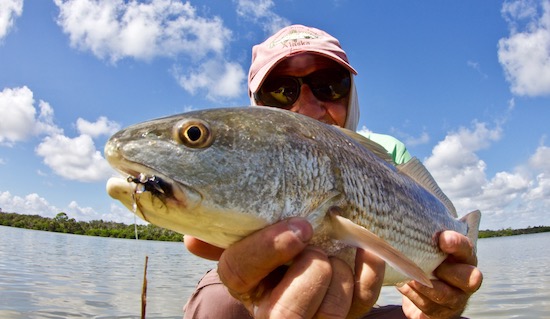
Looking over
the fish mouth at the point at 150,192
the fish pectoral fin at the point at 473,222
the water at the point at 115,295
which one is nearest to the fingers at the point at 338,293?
the fish mouth at the point at 150,192

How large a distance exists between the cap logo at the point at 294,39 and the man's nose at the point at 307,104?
43 centimetres

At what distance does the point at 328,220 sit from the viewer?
6.59 feet

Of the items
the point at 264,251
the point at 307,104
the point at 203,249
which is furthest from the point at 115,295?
the point at 264,251

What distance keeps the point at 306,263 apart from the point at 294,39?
2.90 meters

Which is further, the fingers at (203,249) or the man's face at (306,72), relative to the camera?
the man's face at (306,72)

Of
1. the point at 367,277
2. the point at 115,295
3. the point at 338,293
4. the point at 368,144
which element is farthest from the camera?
the point at 115,295

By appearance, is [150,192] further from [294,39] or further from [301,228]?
[294,39]

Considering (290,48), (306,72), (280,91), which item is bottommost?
(280,91)

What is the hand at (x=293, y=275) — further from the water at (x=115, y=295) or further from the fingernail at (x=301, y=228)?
the water at (x=115, y=295)

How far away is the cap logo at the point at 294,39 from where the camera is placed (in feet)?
13.8

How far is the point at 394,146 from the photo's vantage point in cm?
498

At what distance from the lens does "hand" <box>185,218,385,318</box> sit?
186 cm

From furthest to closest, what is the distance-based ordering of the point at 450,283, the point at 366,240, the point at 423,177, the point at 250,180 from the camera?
the point at 423,177, the point at 450,283, the point at 366,240, the point at 250,180

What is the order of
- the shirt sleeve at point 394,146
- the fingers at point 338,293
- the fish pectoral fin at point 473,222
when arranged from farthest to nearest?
the shirt sleeve at point 394,146
the fish pectoral fin at point 473,222
the fingers at point 338,293
